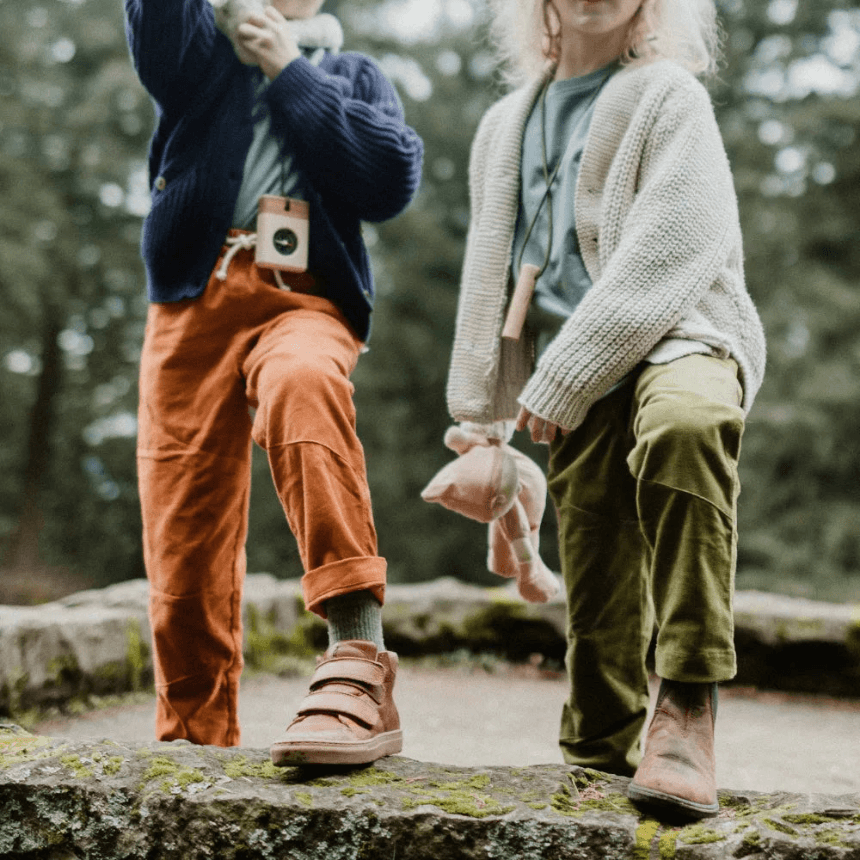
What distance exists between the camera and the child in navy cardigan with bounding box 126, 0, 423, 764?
76.2 inches

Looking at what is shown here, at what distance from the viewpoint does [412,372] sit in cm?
923

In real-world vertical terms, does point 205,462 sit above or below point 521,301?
below

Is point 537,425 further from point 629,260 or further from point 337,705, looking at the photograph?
point 337,705

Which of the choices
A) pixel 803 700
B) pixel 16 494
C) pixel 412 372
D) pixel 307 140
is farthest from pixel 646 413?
pixel 16 494

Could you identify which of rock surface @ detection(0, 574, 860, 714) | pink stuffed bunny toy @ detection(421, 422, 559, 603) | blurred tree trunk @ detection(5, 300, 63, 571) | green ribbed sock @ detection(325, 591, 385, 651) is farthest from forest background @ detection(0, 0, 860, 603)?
green ribbed sock @ detection(325, 591, 385, 651)

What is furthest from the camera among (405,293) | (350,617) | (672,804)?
(405,293)

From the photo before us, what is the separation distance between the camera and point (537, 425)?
1.82 m

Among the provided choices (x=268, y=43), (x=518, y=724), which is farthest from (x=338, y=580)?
(x=518, y=724)

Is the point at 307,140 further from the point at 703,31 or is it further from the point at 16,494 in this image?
the point at 16,494

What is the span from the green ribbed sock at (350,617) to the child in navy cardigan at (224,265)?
0.40 m

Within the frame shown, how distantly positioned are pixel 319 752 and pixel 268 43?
124 centimetres

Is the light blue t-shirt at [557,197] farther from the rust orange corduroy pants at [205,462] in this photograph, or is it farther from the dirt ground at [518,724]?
the dirt ground at [518,724]

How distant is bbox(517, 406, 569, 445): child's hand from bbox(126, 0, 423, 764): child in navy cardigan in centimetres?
32

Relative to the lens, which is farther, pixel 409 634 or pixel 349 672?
pixel 409 634
